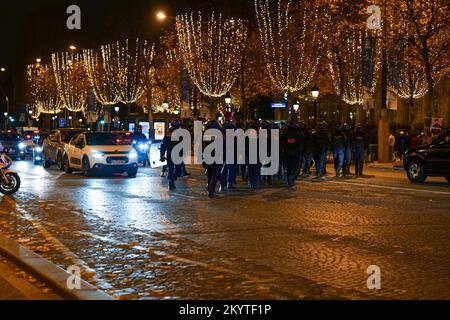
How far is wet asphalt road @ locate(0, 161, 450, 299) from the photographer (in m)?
8.09

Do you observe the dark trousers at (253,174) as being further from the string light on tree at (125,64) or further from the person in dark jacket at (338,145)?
the string light on tree at (125,64)

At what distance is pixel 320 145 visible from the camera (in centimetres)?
2498

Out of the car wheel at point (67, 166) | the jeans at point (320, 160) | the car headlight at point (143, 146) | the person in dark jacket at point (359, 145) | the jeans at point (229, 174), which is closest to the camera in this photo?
the jeans at point (229, 174)

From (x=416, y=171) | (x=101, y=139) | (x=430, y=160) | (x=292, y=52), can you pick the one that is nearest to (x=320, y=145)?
(x=416, y=171)

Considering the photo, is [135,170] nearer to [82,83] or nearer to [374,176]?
[374,176]

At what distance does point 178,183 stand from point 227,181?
7.15ft

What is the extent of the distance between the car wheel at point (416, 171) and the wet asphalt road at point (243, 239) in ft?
10.0

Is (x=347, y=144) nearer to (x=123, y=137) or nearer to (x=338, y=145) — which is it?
(x=338, y=145)

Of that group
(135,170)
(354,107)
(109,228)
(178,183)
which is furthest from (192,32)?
(109,228)

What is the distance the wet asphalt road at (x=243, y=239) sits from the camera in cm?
809

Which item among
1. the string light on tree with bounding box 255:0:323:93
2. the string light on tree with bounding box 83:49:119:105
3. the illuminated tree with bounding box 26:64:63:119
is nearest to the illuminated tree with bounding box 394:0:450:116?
the string light on tree with bounding box 255:0:323:93

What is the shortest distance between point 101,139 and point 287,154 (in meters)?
8.46

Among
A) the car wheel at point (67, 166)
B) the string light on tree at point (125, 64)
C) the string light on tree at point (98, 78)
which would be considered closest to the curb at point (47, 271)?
the car wheel at point (67, 166)

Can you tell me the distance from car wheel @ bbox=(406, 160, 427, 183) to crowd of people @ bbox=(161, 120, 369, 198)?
2.49 meters
